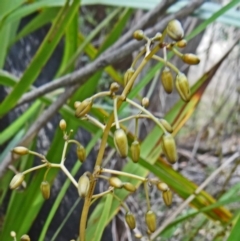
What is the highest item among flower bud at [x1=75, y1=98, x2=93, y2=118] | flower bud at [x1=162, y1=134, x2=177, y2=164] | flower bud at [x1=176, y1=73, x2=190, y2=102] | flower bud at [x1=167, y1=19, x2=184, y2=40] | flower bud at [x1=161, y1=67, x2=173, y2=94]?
flower bud at [x1=167, y1=19, x2=184, y2=40]

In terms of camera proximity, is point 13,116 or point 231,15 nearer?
point 231,15

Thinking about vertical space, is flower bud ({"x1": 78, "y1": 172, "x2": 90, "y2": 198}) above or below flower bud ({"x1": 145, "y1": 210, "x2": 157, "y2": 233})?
above

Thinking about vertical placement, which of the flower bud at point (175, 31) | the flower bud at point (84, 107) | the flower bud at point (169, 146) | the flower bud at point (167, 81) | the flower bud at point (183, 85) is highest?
the flower bud at point (175, 31)

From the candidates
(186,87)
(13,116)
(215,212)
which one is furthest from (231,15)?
(13,116)

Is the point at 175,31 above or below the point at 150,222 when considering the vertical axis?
above

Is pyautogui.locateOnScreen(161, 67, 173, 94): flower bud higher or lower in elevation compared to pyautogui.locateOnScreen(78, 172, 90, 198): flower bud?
higher

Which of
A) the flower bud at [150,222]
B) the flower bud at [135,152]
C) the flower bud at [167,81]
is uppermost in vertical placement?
the flower bud at [167,81]

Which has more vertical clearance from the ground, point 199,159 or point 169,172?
point 169,172

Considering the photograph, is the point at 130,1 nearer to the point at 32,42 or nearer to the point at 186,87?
the point at 186,87

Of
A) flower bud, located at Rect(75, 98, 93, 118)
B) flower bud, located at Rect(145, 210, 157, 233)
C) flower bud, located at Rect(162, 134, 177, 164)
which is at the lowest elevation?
flower bud, located at Rect(145, 210, 157, 233)

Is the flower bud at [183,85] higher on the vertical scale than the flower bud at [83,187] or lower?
higher

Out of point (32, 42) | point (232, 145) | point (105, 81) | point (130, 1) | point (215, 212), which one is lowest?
point (232, 145)
